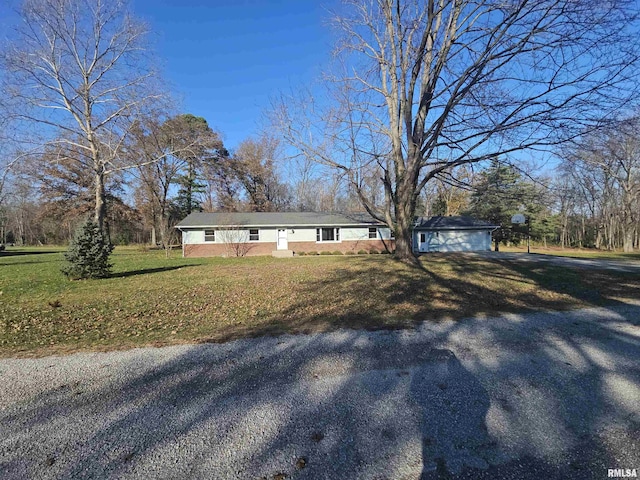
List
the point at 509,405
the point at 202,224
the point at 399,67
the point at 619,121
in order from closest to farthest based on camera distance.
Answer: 1. the point at 509,405
2. the point at 619,121
3. the point at 399,67
4. the point at 202,224

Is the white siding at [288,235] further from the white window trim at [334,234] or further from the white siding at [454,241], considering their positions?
the white siding at [454,241]

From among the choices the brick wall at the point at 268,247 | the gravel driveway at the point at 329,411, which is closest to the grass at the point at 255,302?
the gravel driveway at the point at 329,411

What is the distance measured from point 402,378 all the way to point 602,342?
2.99 metres

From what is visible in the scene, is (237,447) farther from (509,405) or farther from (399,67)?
(399,67)

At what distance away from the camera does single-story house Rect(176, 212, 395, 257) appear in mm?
22078

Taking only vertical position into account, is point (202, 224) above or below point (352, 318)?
above

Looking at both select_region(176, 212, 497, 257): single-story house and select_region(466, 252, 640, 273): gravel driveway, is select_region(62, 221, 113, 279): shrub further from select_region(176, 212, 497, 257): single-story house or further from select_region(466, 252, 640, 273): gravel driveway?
select_region(466, 252, 640, 273): gravel driveway

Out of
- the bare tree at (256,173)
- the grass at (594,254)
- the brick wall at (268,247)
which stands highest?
the bare tree at (256,173)

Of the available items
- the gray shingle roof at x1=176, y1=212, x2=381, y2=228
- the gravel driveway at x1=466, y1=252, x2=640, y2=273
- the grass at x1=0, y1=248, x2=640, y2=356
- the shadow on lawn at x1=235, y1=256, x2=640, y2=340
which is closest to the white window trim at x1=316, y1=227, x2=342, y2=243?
the gray shingle roof at x1=176, y1=212, x2=381, y2=228

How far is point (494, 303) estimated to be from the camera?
6.35 metres

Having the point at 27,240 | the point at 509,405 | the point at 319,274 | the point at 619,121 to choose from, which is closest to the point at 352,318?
the point at 509,405

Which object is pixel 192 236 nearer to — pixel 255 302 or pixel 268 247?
Answer: pixel 268 247

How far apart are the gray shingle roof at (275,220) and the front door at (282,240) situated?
525 mm

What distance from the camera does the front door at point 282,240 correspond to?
2342 centimetres
